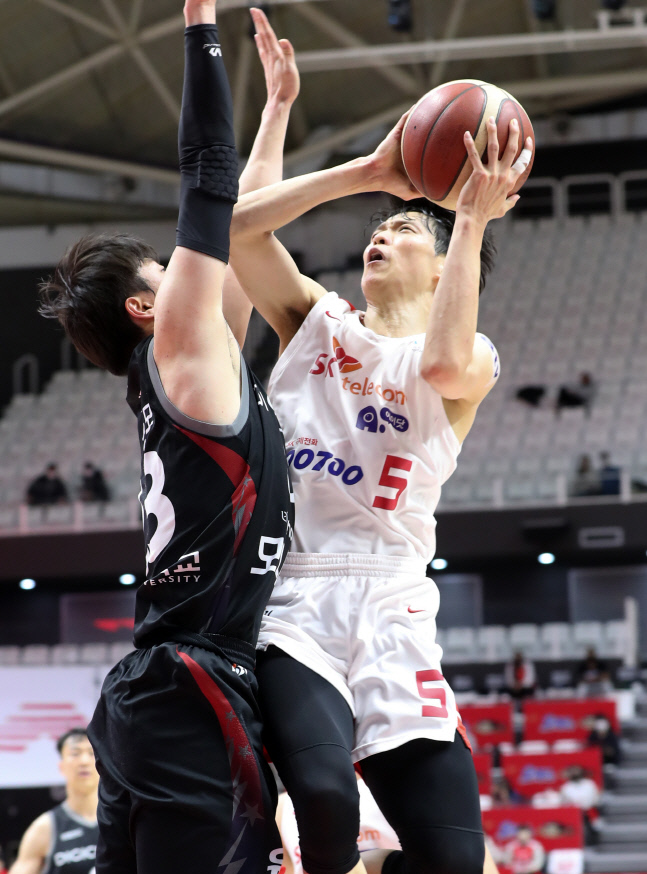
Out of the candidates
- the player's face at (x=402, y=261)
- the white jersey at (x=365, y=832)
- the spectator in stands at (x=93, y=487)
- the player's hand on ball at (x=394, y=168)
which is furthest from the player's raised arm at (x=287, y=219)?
the spectator in stands at (x=93, y=487)

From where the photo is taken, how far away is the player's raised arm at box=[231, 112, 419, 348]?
119 inches

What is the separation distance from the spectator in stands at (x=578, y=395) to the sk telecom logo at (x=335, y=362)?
15.2m

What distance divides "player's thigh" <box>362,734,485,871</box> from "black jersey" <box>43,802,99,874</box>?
3886mm

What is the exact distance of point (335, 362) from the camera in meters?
3.18

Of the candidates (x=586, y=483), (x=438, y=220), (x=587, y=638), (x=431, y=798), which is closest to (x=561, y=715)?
(x=587, y=638)

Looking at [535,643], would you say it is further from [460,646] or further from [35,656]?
[35,656]

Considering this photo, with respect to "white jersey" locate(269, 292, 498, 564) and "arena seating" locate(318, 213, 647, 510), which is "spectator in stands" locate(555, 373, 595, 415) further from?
"white jersey" locate(269, 292, 498, 564)

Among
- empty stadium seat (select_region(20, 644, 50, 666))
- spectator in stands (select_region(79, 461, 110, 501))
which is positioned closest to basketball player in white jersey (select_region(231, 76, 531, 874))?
spectator in stands (select_region(79, 461, 110, 501))

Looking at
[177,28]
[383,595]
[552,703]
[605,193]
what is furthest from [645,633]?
[383,595]

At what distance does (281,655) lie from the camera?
107 inches

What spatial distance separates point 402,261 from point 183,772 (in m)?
1.64

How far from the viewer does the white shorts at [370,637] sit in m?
2.72

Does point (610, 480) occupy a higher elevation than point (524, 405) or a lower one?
lower

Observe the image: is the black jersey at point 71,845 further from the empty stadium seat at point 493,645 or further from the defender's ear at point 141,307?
the empty stadium seat at point 493,645
